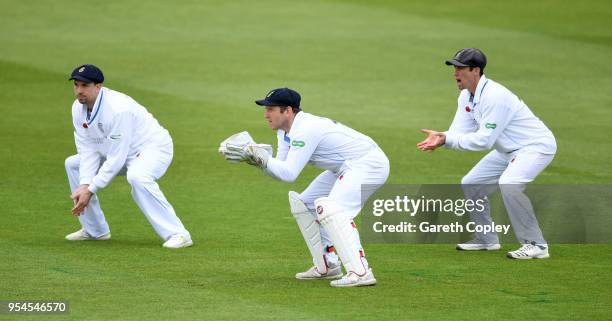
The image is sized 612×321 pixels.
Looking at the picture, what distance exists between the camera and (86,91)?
12.9 m

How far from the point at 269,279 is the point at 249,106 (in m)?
12.5

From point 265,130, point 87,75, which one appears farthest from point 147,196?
point 265,130

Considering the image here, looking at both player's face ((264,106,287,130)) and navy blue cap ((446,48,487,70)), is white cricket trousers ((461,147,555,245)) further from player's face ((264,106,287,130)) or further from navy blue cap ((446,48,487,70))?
player's face ((264,106,287,130))

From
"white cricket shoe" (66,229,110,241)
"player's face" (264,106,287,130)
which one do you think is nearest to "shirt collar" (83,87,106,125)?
"white cricket shoe" (66,229,110,241)

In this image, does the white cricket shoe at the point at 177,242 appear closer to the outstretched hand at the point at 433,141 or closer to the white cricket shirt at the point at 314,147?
the white cricket shirt at the point at 314,147

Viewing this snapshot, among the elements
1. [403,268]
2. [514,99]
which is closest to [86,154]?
[403,268]

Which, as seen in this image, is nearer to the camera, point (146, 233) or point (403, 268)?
point (403, 268)

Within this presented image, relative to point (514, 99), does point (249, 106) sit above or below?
below

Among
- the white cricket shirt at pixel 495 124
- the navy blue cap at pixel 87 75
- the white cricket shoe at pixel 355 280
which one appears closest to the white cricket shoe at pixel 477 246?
the white cricket shirt at pixel 495 124

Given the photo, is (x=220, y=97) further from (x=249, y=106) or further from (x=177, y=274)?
(x=177, y=274)

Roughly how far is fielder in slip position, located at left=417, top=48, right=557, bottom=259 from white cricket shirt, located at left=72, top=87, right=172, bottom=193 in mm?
3503

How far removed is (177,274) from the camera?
1160 cm

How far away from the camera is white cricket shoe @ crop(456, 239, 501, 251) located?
1309cm

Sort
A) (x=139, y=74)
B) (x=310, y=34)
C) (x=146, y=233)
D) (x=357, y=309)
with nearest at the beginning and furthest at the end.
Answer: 1. (x=357, y=309)
2. (x=146, y=233)
3. (x=139, y=74)
4. (x=310, y=34)
